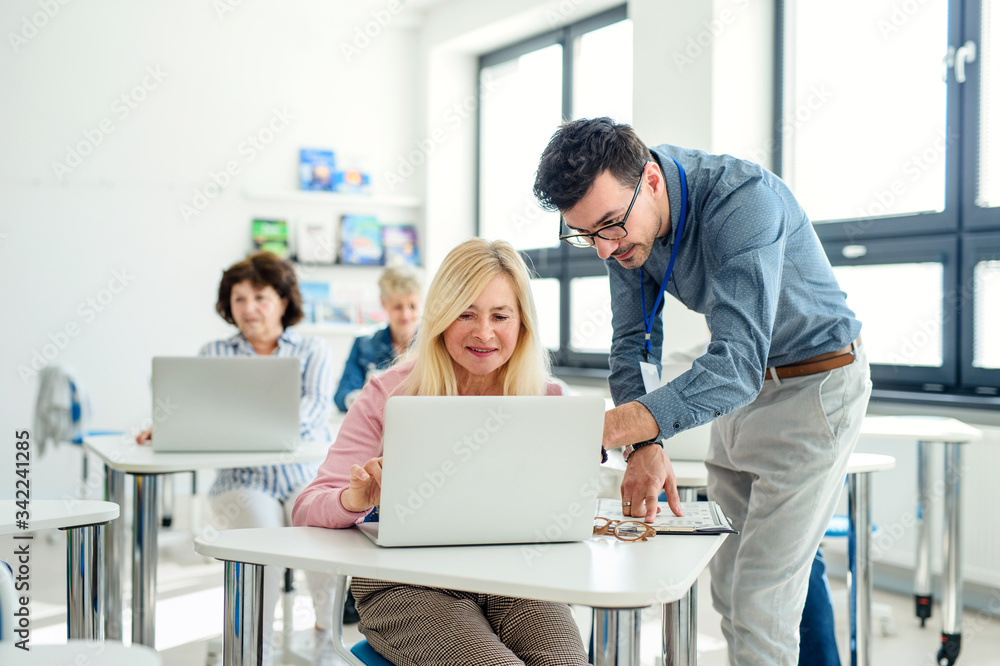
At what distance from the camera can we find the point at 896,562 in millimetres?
3381

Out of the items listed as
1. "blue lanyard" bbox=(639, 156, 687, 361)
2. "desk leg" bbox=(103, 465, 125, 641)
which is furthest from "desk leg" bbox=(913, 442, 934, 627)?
"desk leg" bbox=(103, 465, 125, 641)

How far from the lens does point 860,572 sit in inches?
91.1

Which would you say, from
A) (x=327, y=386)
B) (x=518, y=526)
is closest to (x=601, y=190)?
(x=518, y=526)

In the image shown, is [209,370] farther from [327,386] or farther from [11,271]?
[11,271]

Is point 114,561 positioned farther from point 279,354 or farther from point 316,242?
point 316,242

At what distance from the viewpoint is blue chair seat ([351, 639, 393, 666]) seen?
141 cm

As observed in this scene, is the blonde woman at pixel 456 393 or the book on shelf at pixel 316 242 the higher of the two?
the book on shelf at pixel 316 242

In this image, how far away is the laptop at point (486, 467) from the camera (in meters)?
1.21

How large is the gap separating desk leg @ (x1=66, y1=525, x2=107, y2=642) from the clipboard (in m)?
0.94

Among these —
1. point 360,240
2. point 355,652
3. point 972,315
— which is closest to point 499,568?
point 355,652

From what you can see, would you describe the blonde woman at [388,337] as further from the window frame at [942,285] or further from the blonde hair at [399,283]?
the window frame at [942,285]

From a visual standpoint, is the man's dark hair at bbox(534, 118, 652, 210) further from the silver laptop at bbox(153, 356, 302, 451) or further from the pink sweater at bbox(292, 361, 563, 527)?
the silver laptop at bbox(153, 356, 302, 451)

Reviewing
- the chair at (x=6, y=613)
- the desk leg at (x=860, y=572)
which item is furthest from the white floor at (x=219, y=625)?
the chair at (x=6, y=613)

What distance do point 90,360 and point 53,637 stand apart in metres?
2.38
